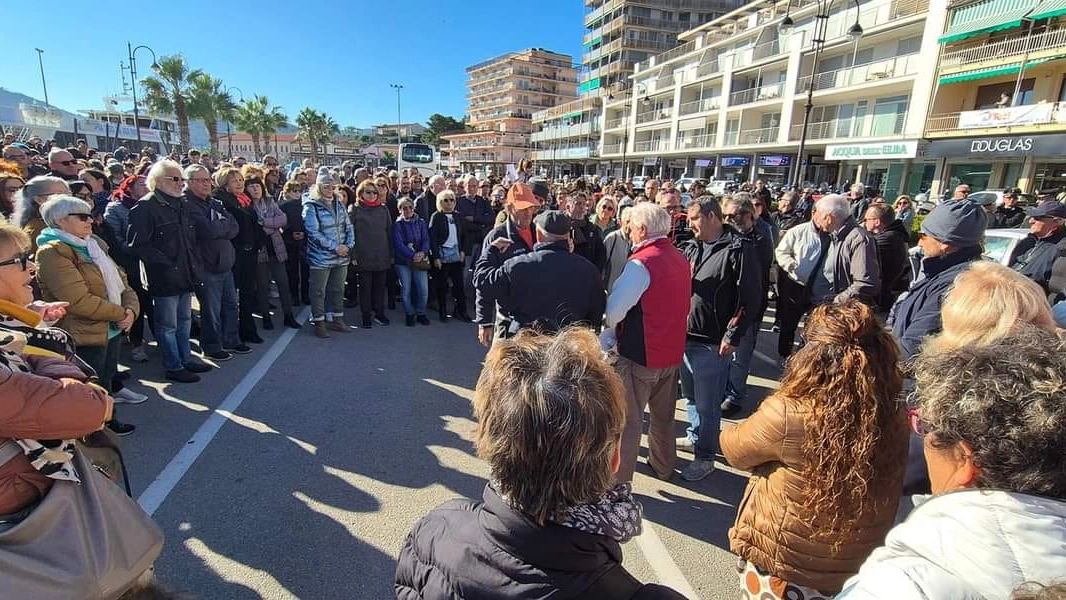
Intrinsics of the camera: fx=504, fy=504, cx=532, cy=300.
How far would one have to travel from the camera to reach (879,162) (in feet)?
94.2

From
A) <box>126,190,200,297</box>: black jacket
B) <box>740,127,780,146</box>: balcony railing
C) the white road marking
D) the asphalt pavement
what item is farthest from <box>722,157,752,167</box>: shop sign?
<box>126,190,200,297</box>: black jacket

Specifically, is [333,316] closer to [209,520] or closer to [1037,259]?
[209,520]

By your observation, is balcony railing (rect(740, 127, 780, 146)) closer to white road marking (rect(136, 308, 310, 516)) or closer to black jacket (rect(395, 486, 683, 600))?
white road marking (rect(136, 308, 310, 516))

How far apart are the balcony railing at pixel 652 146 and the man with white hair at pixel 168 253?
4771 cm

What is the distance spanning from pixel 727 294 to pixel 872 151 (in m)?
30.7

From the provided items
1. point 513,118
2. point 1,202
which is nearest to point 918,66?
point 1,202

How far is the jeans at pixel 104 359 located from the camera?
3762 mm

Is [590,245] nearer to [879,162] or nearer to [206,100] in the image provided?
[879,162]

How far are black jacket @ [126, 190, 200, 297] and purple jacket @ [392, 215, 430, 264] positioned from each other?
2600 millimetres

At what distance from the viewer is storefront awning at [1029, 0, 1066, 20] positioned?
19.5 m

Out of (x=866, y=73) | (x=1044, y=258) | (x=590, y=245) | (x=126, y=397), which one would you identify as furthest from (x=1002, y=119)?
(x=126, y=397)

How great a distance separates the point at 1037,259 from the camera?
5.14 m

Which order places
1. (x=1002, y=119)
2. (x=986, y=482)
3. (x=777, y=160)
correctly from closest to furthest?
(x=986, y=482) < (x=1002, y=119) < (x=777, y=160)

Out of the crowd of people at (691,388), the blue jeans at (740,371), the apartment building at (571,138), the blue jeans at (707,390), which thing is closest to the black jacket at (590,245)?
the crowd of people at (691,388)
